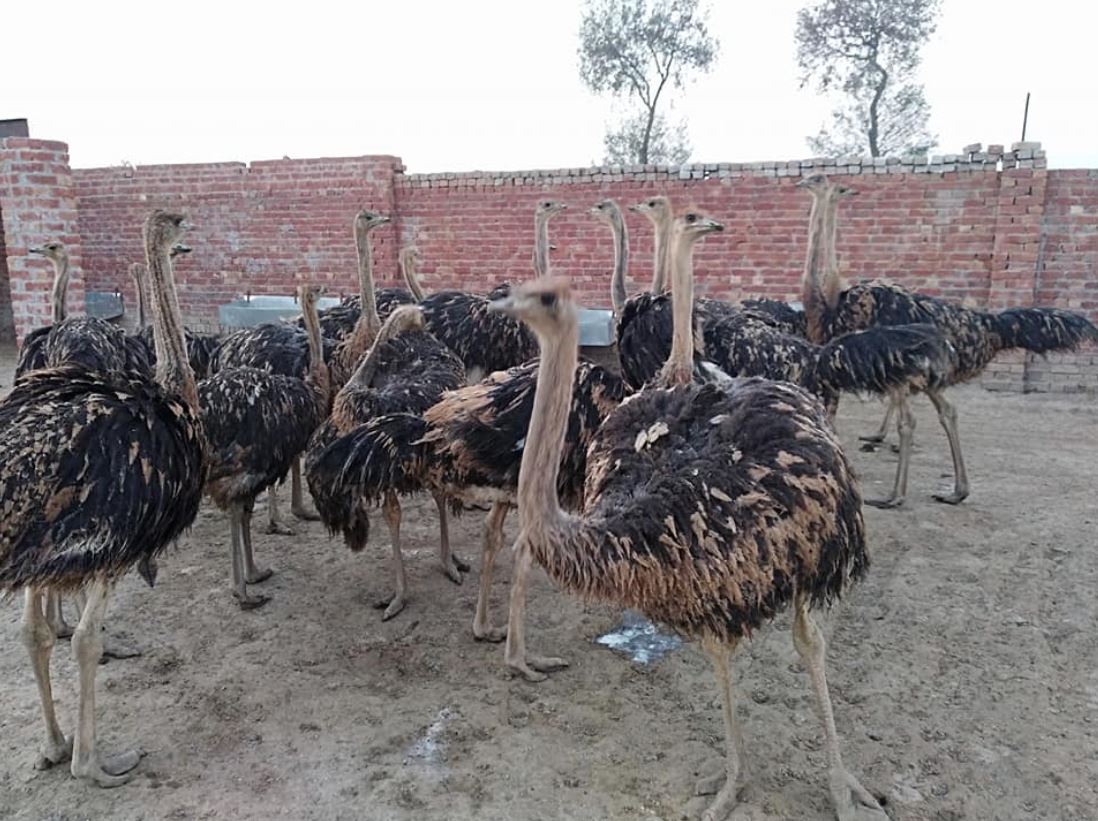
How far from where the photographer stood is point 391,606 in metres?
4.18

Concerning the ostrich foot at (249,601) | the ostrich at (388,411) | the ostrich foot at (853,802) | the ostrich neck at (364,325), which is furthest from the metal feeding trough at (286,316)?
the ostrich foot at (853,802)

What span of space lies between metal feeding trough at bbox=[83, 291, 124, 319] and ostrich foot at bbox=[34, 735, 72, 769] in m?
8.51

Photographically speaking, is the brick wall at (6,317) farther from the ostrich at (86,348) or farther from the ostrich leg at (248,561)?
the ostrich leg at (248,561)

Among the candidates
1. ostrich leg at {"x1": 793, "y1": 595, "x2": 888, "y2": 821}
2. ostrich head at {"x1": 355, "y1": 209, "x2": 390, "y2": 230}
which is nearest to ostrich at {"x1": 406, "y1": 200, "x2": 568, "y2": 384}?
ostrich head at {"x1": 355, "y1": 209, "x2": 390, "y2": 230}

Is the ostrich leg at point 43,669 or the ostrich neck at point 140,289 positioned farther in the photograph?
the ostrich neck at point 140,289

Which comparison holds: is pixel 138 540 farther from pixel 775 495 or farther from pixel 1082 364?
pixel 1082 364

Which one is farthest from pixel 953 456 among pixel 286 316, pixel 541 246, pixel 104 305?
pixel 104 305

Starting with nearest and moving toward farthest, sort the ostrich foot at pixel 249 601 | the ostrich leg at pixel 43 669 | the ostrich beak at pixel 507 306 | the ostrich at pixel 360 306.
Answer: the ostrich beak at pixel 507 306 → the ostrich leg at pixel 43 669 → the ostrich foot at pixel 249 601 → the ostrich at pixel 360 306

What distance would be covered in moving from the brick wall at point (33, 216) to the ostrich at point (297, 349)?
399 cm

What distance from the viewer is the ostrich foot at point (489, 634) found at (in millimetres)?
3932

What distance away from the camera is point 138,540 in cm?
287

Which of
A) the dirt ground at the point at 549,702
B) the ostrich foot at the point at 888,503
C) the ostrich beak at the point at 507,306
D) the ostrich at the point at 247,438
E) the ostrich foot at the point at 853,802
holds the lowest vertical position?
the dirt ground at the point at 549,702

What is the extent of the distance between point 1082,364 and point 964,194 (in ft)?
6.49

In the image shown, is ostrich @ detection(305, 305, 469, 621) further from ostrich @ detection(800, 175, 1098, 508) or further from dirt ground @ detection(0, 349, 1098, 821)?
ostrich @ detection(800, 175, 1098, 508)
